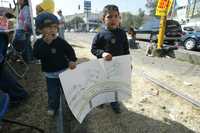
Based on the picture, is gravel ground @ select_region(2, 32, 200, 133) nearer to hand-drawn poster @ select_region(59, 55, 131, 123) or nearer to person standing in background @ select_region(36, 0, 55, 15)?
hand-drawn poster @ select_region(59, 55, 131, 123)

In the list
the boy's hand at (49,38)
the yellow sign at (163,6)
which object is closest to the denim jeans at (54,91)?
the boy's hand at (49,38)

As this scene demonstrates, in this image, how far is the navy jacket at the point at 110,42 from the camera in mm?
3697

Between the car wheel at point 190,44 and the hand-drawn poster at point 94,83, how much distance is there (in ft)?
38.6

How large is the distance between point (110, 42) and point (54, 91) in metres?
1.05

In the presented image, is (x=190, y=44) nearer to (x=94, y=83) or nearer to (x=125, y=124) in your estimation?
(x=125, y=124)

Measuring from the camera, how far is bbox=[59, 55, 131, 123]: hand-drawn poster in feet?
10.2

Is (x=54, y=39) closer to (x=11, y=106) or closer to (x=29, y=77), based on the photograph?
(x=11, y=106)

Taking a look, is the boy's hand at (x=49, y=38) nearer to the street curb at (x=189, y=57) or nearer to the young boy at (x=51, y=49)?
the young boy at (x=51, y=49)

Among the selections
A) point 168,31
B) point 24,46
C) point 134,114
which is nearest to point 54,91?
point 134,114

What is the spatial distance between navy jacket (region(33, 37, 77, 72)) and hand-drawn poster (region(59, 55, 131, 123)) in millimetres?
352

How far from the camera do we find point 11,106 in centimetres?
432

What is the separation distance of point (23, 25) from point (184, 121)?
14.3ft

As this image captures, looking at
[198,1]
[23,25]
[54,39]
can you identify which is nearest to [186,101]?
[54,39]

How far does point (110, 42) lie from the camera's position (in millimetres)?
3703
